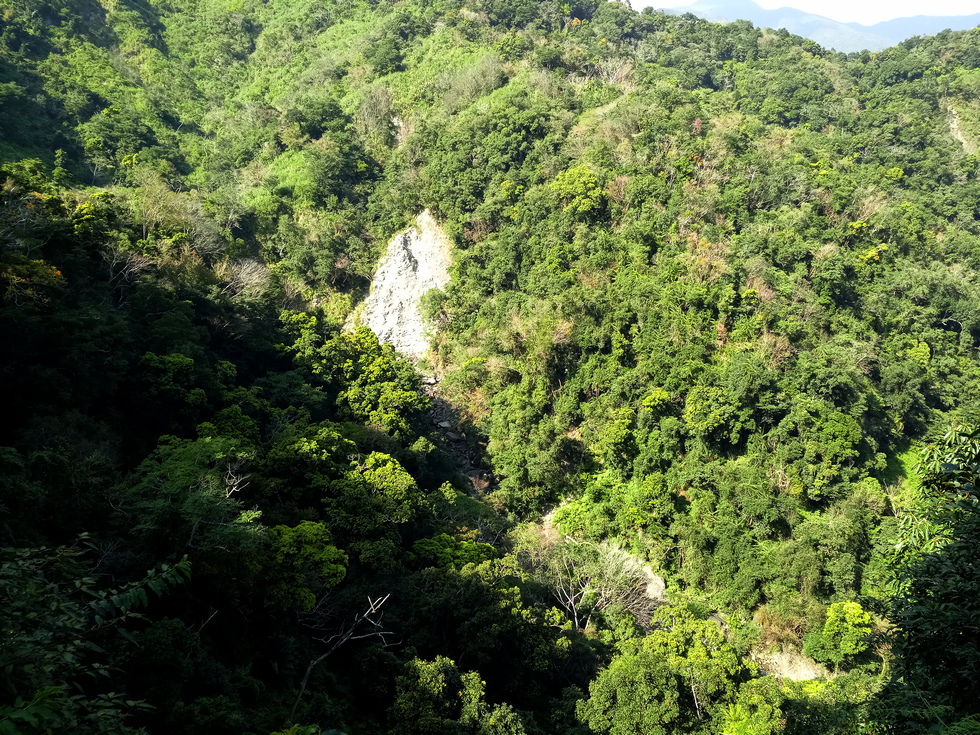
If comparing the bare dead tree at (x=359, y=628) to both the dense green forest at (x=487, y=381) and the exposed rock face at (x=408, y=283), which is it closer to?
the dense green forest at (x=487, y=381)

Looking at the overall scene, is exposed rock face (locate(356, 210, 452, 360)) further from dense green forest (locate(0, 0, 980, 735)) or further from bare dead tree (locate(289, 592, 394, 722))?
bare dead tree (locate(289, 592, 394, 722))

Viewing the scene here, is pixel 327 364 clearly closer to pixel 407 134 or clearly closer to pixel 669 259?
pixel 669 259

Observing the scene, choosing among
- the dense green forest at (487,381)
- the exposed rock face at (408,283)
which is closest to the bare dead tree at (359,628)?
the dense green forest at (487,381)

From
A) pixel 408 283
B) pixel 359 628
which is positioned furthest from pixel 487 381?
pixel 359 628

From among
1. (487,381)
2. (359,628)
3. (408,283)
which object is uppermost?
(408,283)

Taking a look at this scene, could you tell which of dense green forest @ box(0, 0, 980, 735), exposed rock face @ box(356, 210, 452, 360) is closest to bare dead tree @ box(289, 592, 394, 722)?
dense green forest @ box(0, 0, 980, 735)

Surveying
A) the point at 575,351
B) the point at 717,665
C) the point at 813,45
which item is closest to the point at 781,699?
the point at 717,665

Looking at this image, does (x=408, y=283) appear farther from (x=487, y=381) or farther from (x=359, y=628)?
(x=359, y=628)
